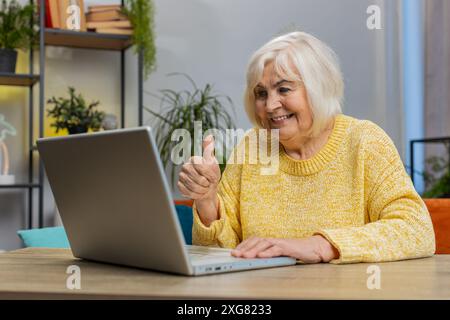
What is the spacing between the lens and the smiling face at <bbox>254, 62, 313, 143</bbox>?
173cm

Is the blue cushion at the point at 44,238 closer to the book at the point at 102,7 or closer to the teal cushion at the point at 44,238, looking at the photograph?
the teal cushion at the point at 44,238

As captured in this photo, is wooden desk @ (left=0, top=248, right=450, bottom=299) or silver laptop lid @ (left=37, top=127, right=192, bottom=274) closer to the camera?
wooden desk @ (left=0, top=248, right=450, bottom=299)

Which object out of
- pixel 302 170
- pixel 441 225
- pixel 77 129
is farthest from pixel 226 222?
pixel 77 129

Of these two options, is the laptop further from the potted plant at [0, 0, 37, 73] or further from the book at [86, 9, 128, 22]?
the book at [86, 9, 128, 22]

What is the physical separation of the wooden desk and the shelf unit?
233cm

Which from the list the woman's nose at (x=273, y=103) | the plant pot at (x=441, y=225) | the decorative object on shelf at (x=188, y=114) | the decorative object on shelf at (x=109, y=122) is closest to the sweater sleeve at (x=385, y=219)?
the woman's nose at (x=273, y=103)

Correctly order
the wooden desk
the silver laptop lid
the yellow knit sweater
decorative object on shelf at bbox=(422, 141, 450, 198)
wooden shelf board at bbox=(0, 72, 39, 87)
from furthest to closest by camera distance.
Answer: decorative object on shelf at bbox=(422, 141, 450, 198) < wooden shelf board at bbox=(0, 72, 39, 87) < the yellow knit sweater < the silver laptop lid < the wooden desk

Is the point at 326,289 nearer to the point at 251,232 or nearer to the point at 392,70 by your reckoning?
the point at 251,232

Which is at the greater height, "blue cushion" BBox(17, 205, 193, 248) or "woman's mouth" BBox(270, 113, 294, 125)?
"woman's mouth" BBox(270, 113, 294, 125)

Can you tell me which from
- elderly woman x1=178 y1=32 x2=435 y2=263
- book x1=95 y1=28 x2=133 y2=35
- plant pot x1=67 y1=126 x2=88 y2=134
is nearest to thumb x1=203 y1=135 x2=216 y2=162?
elderly woman x1=178 y1=32 x2=435 y2=263

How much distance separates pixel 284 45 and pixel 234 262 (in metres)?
0.77

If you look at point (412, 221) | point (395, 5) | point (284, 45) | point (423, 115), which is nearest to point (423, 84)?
point (423, 115)

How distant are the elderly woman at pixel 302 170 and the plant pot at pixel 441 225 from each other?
0.55 m

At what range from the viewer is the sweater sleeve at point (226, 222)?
1.57 meters
